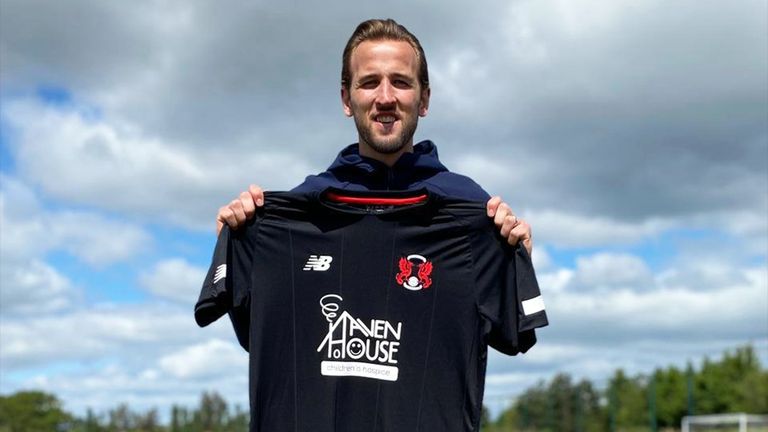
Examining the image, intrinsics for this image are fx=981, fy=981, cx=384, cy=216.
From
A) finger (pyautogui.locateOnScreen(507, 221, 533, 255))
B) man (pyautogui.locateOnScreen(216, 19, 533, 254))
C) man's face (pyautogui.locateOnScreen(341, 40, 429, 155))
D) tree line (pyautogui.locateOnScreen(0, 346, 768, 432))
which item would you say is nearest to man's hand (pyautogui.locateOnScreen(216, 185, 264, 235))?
man (pyautogui.locateOnScreen(216, 19, 533, 254))

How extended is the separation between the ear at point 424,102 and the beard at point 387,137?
0.30ft

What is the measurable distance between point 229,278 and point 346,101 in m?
0.95

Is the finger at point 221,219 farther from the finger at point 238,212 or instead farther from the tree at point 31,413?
the tree at point 31,413

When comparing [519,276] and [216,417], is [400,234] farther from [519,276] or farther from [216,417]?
[216,417]

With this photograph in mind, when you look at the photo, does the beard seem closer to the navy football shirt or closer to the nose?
the nose

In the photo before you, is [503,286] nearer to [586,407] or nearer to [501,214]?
[501,214]

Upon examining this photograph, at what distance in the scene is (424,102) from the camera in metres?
4.37

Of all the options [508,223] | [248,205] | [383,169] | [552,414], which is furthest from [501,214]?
[552,414]

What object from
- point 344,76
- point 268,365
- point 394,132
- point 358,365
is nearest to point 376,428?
point 358,365

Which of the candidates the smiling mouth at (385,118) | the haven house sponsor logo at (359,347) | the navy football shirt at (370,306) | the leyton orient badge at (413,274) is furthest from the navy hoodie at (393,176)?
the haven house sponsor logo at (359,347)

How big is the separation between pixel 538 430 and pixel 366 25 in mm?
29294

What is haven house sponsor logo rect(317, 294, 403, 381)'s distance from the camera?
164 inches

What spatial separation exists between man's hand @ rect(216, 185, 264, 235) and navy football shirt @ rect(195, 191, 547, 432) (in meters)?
0.05

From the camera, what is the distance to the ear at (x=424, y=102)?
14.3 ft
